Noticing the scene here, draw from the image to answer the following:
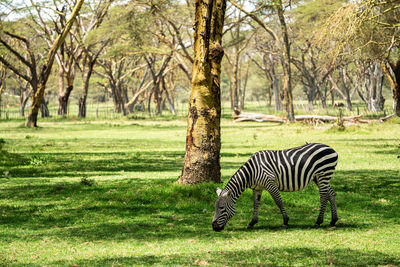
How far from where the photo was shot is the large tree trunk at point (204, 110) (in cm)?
1170

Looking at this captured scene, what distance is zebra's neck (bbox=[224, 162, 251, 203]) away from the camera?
27.9 feet

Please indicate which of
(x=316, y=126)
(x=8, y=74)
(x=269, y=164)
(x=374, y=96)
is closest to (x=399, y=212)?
(x=269, y=164)

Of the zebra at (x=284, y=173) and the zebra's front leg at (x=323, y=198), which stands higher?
the zebra at (x=284, y=173)

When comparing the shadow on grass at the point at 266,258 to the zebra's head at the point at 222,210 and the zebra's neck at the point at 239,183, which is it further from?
the zebra's neck at the point at 239,183

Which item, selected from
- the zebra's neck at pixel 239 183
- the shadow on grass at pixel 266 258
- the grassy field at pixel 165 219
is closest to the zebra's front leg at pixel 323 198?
the grassy field at pixel 165 219

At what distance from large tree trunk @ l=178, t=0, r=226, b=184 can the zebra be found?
9.67 ft

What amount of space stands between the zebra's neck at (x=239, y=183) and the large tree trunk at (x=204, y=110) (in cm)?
314

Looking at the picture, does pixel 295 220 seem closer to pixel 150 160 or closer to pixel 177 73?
pixel 150 160

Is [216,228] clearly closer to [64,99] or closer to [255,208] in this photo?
[255,208]

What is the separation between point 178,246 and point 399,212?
16.5 ft

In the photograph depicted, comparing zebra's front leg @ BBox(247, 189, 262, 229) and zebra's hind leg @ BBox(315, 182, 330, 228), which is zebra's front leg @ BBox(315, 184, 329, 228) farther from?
zebra's front leg @ BBox(247, 189, 262, 229)

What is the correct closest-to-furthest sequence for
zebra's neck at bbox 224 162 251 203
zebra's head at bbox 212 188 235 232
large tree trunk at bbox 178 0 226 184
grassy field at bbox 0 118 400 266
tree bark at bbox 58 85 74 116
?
grassy field at bbox 0 118 400 266, zebra's head at bbox 212 188 235 232, zebra's neck at bbox 224 162 251 203, large tree trunk at bbox 178 0 226 184, tree bark at bbox 58 85 74 116

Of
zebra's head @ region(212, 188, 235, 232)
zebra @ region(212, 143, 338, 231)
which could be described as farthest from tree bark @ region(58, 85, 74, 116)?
zebra's head @ region(212, 188, 235, 232)

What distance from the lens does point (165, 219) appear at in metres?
9.82
